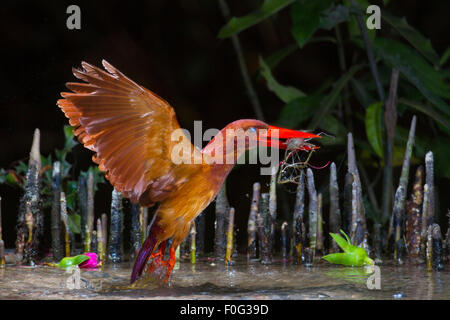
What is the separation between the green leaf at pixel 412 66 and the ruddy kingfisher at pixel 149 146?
4.00 feet

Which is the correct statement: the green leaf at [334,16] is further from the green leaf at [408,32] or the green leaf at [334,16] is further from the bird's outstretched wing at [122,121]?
the bird's outstretched wing at [122,121]

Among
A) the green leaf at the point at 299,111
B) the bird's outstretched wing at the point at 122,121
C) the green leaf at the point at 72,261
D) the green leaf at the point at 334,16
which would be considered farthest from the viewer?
the green leaf at the point at 299,111

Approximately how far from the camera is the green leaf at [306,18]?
281cm

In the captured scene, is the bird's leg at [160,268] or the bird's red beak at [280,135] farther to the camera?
the bird's leg at [160,268]

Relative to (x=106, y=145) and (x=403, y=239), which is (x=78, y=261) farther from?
(x=403, y=239)

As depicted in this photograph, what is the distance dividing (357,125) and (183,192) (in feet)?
6.32

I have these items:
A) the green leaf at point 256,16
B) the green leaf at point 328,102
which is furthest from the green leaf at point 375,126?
the green leaf at point 256,16

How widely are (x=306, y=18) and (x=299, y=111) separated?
50 cm

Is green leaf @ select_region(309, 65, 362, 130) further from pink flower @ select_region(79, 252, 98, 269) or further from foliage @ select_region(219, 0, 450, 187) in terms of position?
pink flower @ select_region(79, 252, 98, 269)

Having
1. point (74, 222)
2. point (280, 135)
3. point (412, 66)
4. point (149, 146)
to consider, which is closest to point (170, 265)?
point (149, 146)

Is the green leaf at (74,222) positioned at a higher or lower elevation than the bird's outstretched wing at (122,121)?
lower

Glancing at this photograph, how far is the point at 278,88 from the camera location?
3289mm

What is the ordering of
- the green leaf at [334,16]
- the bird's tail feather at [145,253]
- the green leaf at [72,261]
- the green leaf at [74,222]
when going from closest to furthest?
1. the bird's tail feather at [145,253]
2. the green leaf at [72,261]
3. the green leaf at [74,222]
4. the green leaf at [334,16]

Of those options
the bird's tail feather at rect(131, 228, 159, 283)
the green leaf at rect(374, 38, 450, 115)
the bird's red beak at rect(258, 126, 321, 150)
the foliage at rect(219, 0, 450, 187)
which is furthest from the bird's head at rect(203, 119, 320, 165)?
the green leaf at rect(374, 38, 450, 115)
